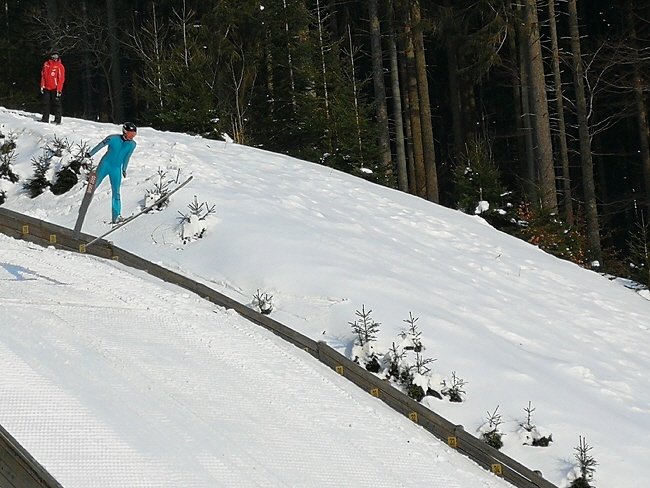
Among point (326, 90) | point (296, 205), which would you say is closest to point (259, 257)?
point (296, 205)

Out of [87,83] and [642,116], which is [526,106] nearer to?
[642,116]

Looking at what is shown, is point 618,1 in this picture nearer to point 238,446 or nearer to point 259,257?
point 259,257

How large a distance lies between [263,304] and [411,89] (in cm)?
2003

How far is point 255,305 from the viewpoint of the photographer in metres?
10.3

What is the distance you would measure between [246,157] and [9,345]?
10.4m

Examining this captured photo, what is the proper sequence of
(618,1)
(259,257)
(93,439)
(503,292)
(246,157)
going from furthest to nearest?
(618,1), (246,157), (503,292), (259,257), (93,439)

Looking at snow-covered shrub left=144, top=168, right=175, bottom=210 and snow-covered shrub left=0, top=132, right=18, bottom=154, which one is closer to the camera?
snow-covered shrub left=144, top=168, right=175, bottom=210

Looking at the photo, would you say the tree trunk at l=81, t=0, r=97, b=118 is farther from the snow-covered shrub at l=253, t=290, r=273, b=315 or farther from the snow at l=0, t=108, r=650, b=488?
the snow-covered shrub at l=253, t=290, r=273, b=315

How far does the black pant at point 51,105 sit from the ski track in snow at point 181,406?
27.3 feet

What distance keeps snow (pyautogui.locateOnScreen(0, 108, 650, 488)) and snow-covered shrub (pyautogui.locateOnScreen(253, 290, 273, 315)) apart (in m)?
0.13

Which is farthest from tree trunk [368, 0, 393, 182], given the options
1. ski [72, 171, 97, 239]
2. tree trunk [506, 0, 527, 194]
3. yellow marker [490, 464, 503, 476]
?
yellow marker [490, 464, 503, 476]

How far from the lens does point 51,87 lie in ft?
58.9

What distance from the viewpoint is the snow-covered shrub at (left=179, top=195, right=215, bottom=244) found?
12203 millimetres

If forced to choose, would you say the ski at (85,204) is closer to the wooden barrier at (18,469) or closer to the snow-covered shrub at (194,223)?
the snow-covered shrub at (194,223)
